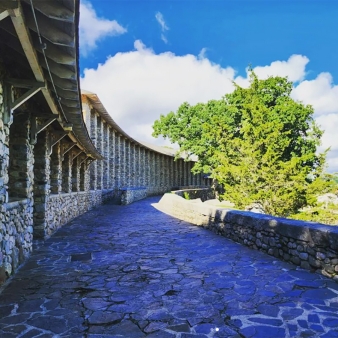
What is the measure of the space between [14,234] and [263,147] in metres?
15.2

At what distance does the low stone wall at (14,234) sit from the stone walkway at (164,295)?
22cm

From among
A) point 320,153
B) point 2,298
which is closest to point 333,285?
point 2,298

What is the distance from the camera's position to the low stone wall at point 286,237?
14.6ft

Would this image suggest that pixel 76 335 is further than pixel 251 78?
No

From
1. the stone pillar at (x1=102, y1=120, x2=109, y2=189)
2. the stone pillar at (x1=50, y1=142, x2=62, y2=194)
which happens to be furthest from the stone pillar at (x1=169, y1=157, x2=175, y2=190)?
the stone pillar at (x1=50, y1=142, x2=62, y2=194)

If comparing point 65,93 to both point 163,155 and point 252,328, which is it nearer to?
point 252,328

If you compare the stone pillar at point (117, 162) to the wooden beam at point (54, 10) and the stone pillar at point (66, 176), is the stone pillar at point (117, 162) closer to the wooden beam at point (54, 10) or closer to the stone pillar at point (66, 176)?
the stone pillar at point (66, 176)

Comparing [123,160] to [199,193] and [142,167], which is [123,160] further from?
[199,193]

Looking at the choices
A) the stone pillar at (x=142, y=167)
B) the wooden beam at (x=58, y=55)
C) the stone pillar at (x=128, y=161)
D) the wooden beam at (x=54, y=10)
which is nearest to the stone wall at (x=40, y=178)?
the wooden beam at (x=58, y=55)

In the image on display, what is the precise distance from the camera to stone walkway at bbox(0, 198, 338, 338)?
3000 mm

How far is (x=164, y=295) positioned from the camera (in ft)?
12.7

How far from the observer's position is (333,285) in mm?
4125

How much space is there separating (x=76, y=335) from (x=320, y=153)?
1913 centimetres

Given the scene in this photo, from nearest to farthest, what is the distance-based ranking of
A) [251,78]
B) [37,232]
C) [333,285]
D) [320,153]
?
1. [333,285]
2. [37,232]
3. [320,153]
4. [251,78]
